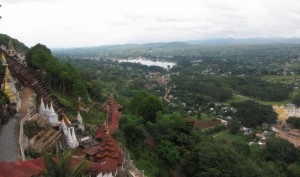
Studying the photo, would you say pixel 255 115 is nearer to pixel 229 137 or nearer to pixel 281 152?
pixel 229 137

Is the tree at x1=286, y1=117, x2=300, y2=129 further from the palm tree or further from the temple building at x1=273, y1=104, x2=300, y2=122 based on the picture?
the palm tree

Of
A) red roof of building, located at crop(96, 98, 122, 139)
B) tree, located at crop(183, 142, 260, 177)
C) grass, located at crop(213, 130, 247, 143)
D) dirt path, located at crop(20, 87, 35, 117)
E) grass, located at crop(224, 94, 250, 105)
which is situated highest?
dirt path, located at crop(20, 87, 35, 117)

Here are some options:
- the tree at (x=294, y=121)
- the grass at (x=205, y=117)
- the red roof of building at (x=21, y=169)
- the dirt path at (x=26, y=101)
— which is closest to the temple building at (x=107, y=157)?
the red roof of building at (x=21, y=169)

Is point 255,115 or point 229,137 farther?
point 255,115

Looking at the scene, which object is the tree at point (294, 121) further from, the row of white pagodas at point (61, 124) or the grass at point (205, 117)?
the row of white pagodas at point (61, 124)

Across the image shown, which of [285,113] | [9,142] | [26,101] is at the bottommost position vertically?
[285,113]

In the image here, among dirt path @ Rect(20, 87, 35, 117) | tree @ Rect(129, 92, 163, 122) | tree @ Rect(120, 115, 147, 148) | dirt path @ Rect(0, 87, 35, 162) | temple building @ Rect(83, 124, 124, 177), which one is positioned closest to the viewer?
dirt path @ Rect(0, 87, 35, 162)

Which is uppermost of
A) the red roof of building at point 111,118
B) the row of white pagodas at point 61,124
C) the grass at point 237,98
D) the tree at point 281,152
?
the row of white pagodas at point 61,124

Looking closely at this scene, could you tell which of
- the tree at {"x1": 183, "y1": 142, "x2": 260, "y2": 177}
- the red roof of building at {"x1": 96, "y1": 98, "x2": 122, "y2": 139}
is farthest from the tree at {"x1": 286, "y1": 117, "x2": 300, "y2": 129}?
the red roof of building at {"x1": 96, "y1": 98, "x2": 122, "y2": 139}

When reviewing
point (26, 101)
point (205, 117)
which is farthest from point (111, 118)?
point (205, 117)

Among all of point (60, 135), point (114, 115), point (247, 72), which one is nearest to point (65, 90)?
point (114, 115)

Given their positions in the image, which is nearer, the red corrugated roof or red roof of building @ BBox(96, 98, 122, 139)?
the red corrugated roof
